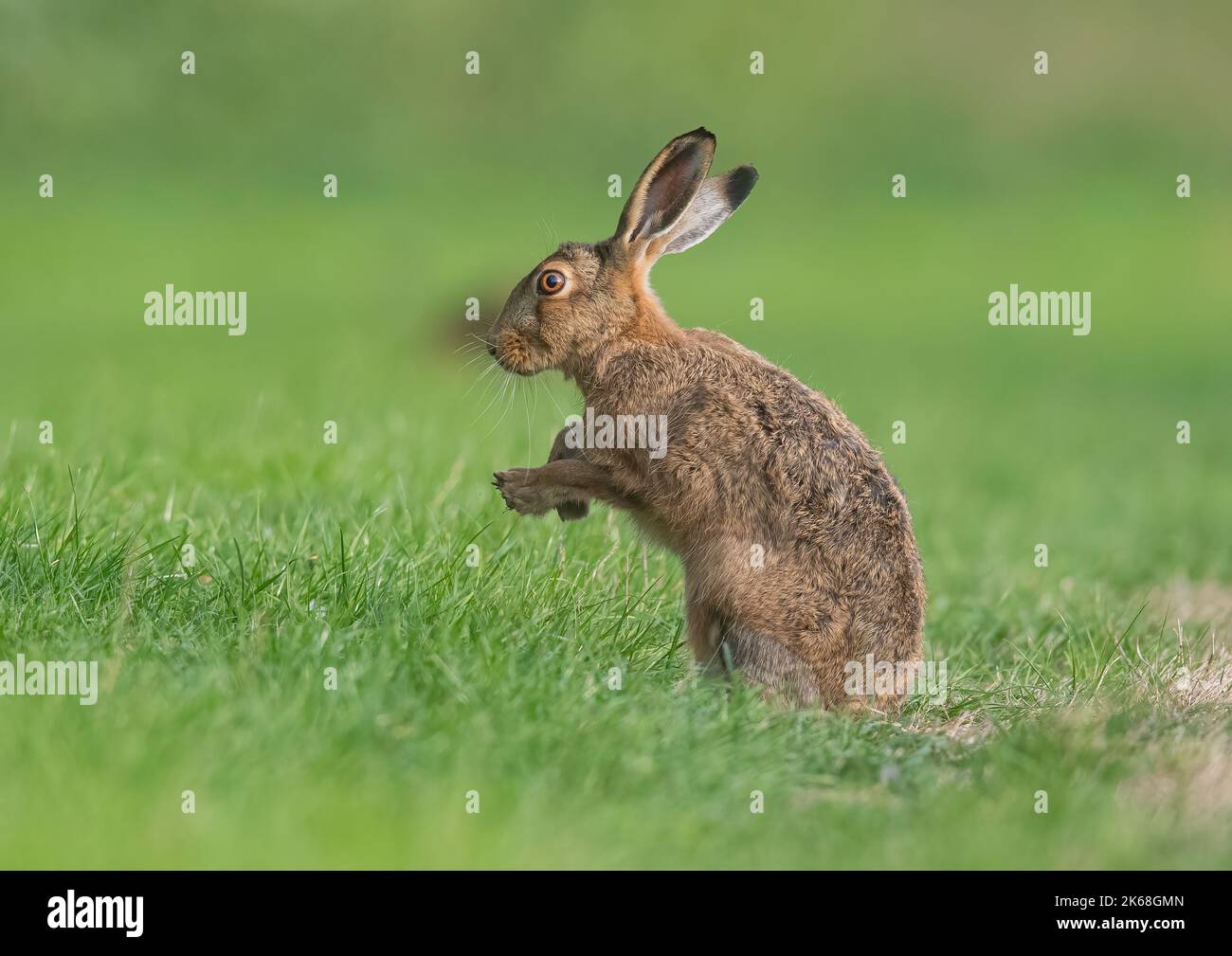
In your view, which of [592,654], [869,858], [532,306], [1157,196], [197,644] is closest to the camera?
[869,858]

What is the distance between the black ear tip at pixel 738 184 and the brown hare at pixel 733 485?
14.9 inches

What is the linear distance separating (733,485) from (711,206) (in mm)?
1608

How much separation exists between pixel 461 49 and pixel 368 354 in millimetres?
13433

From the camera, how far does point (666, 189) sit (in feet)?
25.9

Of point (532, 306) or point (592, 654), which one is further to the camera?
point (532, 306)

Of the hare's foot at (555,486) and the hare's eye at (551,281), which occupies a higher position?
the hare's eye at (551,281)

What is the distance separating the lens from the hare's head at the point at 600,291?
7848 mm

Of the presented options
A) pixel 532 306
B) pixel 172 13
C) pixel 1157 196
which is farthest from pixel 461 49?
pixel 532 306

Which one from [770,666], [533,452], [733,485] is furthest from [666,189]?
[533,452]

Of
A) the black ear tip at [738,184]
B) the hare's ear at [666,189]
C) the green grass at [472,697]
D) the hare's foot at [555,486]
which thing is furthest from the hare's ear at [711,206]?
the hare's foot at [555,486]

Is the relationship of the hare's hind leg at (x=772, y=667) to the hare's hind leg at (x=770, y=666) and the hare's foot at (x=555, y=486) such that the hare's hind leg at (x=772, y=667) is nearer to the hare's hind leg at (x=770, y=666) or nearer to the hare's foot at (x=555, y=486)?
the hare's hind leg at (x=770, y=666)

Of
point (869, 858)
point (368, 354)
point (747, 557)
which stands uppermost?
point (368, 354)

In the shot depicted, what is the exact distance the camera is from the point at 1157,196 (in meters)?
30.1

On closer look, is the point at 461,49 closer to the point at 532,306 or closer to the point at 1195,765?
the point at 532,306
